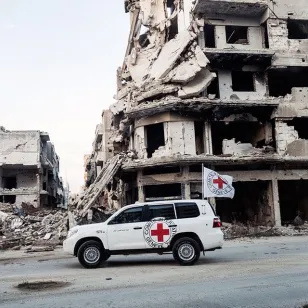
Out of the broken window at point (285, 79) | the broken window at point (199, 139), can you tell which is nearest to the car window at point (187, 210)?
the broken window at point (199, 139)

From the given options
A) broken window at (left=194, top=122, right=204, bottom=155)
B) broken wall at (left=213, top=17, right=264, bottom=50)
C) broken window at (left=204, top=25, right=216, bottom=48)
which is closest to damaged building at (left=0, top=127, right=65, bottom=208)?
broken window at (left=194, top=122, right=204, bottom=155)

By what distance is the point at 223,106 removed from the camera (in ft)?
76.3

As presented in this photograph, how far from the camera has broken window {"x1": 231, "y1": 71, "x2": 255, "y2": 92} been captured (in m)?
25.9

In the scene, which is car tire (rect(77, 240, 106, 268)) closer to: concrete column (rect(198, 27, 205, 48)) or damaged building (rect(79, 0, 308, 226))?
damaged building (rect(79, 0, 308, 226))

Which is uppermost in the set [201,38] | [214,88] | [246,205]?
[201,38]

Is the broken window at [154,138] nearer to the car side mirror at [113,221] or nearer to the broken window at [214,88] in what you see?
the broken window at [214,88]

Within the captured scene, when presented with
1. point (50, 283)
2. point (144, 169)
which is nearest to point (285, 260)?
point (50, 283)

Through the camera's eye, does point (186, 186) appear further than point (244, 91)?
No

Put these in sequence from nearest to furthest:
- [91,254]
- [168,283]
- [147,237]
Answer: [168,283] < [147,237] < [91,254]

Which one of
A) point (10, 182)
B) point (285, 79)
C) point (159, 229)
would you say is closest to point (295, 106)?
point (285, 79)

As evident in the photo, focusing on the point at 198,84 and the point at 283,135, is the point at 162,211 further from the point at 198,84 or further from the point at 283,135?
the point at 283,135

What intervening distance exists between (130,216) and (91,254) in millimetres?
1517

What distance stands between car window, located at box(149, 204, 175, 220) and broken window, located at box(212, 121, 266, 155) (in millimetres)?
15723

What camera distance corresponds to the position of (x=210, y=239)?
10.5m
